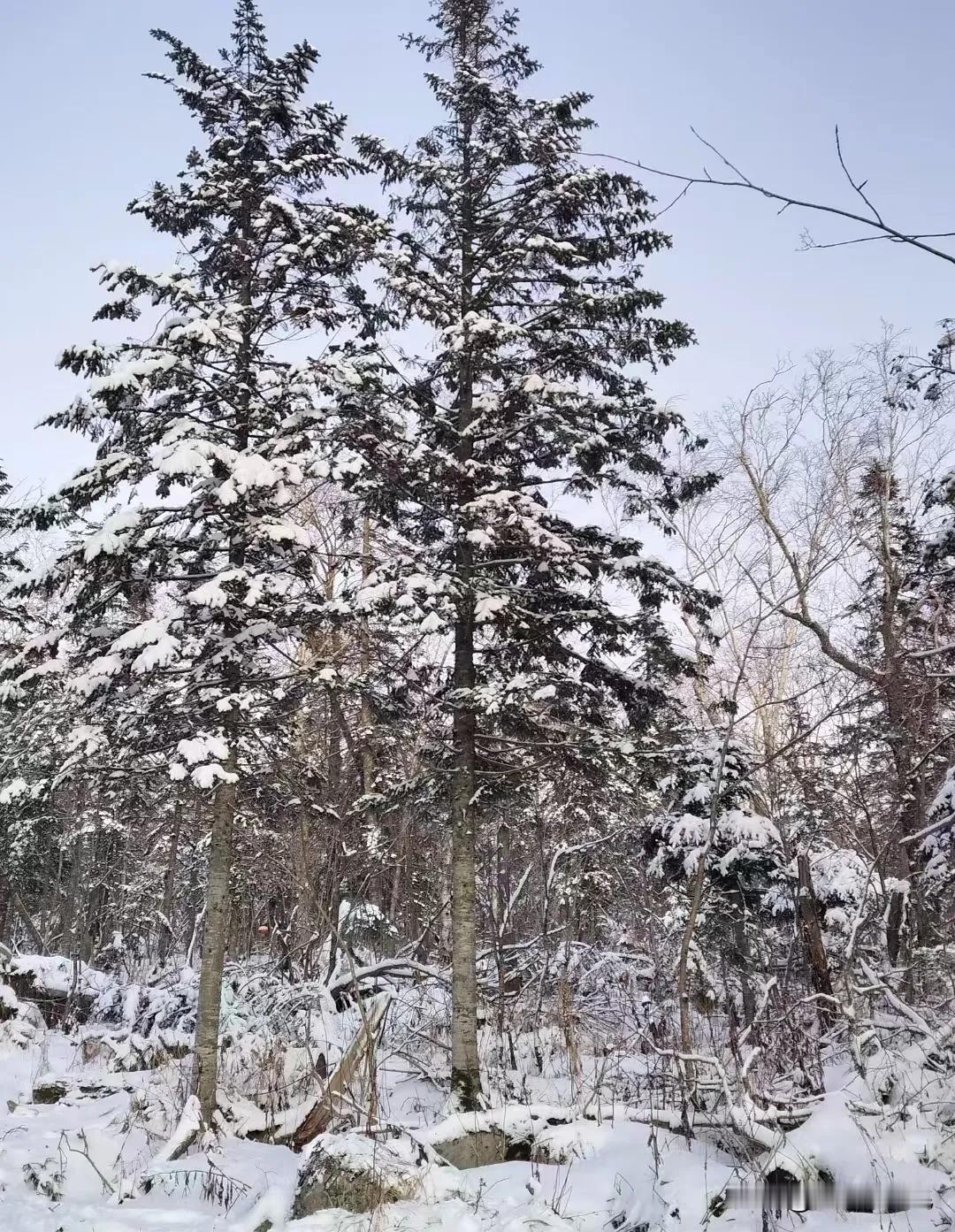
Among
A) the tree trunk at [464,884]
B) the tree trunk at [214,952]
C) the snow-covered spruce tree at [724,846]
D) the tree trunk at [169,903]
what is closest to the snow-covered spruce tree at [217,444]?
the tree trunk at [214,952]

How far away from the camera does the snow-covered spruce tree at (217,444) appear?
880cm

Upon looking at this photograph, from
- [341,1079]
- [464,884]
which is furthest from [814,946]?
[341,1079]

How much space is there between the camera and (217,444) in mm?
9094

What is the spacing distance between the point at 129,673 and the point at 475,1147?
19.3ft

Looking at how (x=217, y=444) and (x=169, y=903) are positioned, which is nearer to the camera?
(x=217, y=444)

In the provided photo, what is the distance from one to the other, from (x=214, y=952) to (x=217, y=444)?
5.74 meters

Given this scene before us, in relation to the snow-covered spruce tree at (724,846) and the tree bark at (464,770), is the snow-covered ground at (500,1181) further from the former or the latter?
the snow-covered spruce tree at (724,846)

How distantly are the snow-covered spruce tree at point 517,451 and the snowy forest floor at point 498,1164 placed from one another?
210 centimetres

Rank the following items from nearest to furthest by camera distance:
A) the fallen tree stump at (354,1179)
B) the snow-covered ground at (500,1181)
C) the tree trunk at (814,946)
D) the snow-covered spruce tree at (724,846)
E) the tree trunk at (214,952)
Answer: the snow-covered ground at (500,1181), the fallen tree stump at (354,1179), the tree trunk at (214,952), the tree trunk at (814,946), the snow-covered spruce tree at (724,846)

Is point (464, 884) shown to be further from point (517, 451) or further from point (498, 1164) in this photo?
point (517, 451)

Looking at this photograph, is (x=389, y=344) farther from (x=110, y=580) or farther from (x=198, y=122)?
(x=110, y=580)

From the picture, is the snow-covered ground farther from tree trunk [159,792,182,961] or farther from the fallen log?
tree trunk [159,792,182,961]

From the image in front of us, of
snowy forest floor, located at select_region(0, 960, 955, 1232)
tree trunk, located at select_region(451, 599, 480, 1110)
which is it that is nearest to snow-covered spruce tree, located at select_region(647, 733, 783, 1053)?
tree trunk, located at select_region(451, 599, 480, 1110)

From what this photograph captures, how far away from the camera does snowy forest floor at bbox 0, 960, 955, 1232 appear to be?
17.2ft
